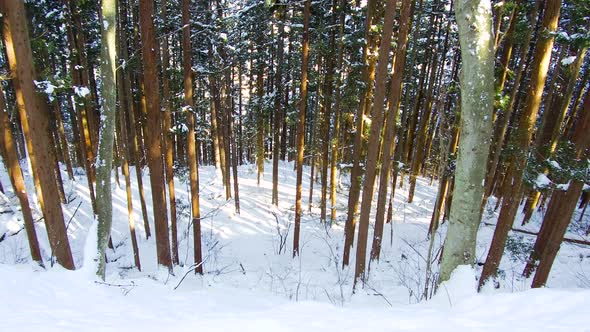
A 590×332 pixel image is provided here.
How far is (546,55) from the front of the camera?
6984mm

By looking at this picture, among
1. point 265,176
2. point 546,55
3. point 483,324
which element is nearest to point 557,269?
point 546,55

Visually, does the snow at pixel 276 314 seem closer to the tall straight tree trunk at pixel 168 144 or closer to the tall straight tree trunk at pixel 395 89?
the tall straight tree trunk at pixel 168 144

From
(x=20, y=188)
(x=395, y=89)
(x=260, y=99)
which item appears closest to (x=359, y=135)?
(x=395, y=89)

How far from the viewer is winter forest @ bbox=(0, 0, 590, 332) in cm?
321

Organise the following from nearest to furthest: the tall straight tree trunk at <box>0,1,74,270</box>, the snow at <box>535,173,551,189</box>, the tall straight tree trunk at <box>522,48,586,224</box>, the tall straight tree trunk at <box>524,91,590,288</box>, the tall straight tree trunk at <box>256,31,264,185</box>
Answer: the tall straight tree trunk at <box>0,1,74,270</box>, the tall straight tree trunk at <box>524,91,590,288</box>, the snow at <box>535,173,551,189</box>, the tall straight tree trunk at <box>522,48,586,224</box>, the tall straight tree trunk at <box>256,31,264,185</box>

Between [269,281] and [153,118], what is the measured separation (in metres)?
6.70

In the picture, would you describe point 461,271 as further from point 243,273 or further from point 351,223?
point 243,273

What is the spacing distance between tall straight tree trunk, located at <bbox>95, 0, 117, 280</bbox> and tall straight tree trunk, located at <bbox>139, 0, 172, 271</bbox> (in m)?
1.72

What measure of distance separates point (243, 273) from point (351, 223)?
14.5ft

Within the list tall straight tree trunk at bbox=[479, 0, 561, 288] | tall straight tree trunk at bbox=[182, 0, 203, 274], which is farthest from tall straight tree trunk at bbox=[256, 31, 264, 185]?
tall straight tree trunk at bbox=[479, 0, 561, 288]

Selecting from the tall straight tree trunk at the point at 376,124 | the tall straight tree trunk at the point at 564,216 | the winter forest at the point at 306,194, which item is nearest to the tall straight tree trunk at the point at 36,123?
the winter forest at the point at 306,194

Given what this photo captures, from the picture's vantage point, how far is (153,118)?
831 cm

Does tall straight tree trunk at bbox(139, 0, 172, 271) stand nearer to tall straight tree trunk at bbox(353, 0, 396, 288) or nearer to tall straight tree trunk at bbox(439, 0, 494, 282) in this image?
tall straight tree trunk at bbox(353, 0, 396, 288)

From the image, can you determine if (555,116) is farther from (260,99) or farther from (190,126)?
(190,126)
